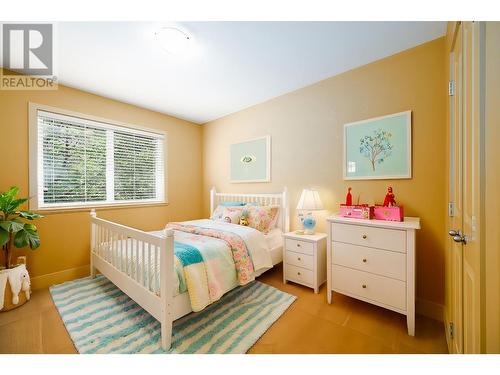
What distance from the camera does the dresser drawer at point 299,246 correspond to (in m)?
2.24

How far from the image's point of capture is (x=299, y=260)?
2.33m

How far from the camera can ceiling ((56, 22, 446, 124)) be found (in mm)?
1668

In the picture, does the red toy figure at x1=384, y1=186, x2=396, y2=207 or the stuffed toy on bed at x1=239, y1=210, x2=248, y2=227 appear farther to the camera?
the stuffed toy on bed at x1=239, y1=210, x2=248, y2=227

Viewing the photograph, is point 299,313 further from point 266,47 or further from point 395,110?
point 266,47

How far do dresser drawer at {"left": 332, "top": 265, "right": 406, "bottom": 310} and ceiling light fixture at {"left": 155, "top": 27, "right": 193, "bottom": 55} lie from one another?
2.42m

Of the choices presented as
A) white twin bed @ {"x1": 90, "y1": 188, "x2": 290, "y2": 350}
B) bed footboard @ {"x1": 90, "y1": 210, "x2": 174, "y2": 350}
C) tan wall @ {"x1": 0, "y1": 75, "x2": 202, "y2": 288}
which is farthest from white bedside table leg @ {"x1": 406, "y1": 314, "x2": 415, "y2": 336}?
tan wall @ {"x1": 0, "y1": 75, "x2": 202, "y2": 288}

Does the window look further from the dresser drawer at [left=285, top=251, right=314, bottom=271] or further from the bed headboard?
the dresser drawer at [left=285, top=251, right=314, bottom=271]

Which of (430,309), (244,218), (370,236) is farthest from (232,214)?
(430,309)

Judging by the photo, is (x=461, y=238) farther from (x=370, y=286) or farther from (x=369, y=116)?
(x=369, y=116)

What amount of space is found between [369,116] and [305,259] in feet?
5.49

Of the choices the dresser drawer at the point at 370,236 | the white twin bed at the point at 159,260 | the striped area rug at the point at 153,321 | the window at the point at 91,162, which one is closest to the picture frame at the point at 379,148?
the dresser drawer at the point at 370,236

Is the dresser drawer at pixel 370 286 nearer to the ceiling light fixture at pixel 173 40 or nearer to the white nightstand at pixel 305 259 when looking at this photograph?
the white nightstand at pixel 305 259

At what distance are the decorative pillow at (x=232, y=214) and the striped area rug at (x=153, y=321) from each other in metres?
A: 0.88

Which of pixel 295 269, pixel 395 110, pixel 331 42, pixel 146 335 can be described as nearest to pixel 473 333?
pixel 295 269
